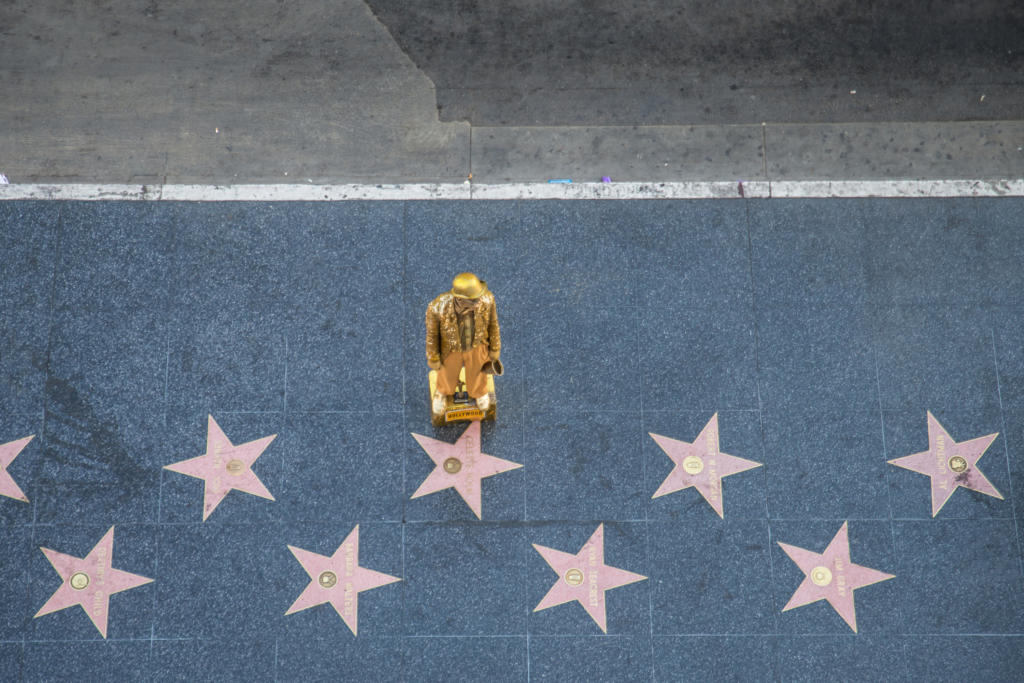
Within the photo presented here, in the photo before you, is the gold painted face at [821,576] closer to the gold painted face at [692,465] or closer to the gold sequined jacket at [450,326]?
the gold painted face at [692,465]

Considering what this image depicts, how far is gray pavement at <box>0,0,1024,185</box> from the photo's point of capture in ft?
22.2

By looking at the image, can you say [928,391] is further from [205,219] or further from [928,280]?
[205,219]

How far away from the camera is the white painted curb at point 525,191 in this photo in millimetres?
6570

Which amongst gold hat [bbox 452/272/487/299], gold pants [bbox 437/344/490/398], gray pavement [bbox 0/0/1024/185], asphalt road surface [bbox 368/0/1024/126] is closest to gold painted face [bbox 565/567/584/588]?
gold pants [bbox 437/344/490/398]

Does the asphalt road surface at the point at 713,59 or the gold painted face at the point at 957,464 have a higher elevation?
the asphalt road surface at the point at 713,59

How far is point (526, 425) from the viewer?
6086 mm

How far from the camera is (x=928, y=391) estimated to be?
619 centimetres

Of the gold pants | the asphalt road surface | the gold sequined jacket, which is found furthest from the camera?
the asphalt road surface

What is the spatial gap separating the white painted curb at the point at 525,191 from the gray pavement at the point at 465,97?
4.0 inches

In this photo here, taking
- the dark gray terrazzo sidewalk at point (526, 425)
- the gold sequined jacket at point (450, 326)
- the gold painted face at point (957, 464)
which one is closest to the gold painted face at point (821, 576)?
the dark gray terrazzo sidewalk at point (526, 425)

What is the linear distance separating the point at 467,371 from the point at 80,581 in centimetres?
330

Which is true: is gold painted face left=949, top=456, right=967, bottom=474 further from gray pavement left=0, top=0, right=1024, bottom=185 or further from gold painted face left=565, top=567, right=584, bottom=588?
gold painted face left=565, top=567, right=584, bottom=588

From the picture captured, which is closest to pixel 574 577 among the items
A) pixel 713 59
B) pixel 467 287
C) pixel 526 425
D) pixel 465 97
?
pixel 526 425

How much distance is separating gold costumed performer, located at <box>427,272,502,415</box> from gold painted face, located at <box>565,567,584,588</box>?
159cm
